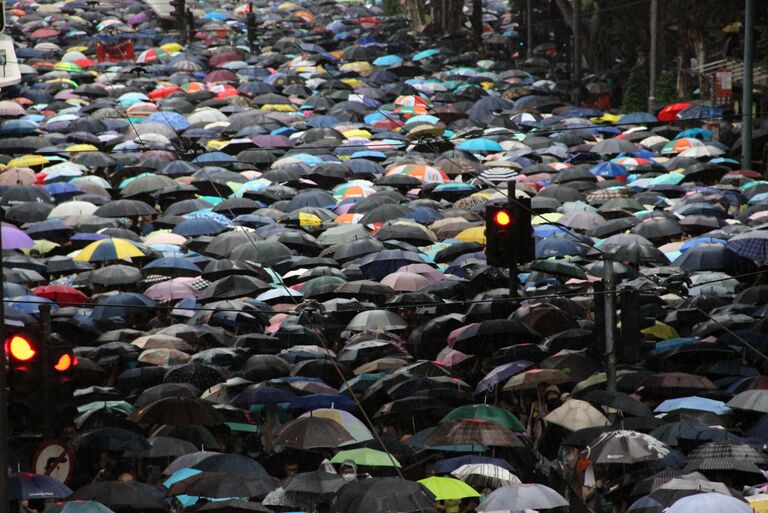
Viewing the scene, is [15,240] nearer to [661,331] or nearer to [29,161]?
[29,161]

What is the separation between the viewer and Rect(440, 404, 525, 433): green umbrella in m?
16.9

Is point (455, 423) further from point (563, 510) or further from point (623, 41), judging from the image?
point (623, 41)

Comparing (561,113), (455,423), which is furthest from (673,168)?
(455,423)

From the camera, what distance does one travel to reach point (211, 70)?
182ft

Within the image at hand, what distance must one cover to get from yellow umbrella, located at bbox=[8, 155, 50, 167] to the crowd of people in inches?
3.5

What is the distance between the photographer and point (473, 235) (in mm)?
27484

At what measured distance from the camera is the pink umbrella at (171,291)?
23.8 m

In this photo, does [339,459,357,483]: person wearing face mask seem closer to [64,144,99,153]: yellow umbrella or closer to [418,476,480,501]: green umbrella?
[418,476,480,501]: green umbrella

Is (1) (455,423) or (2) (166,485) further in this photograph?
(1) (455,423)

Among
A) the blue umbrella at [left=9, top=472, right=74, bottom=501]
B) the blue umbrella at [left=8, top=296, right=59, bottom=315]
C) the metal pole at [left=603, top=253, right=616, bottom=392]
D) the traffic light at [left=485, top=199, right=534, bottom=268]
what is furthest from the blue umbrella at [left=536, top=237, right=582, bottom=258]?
the blue umbrella at [left=9, top=472, right=74, bottom=501]

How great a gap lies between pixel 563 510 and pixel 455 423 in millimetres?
1808

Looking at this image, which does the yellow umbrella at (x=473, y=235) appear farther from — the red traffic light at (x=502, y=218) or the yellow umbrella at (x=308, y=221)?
the red traffic light at (x=502, y=218)

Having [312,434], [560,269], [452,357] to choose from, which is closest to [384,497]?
[312,434]

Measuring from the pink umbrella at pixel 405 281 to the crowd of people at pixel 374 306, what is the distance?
0.06 metres
